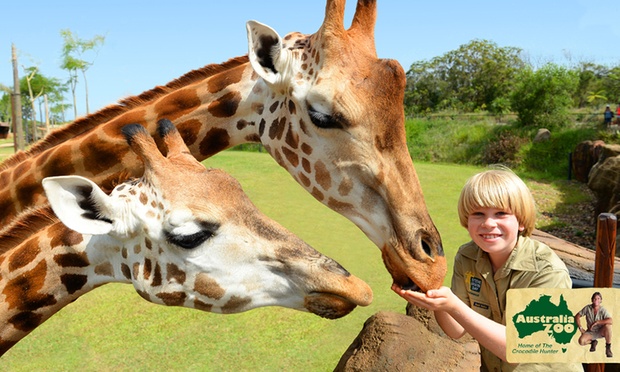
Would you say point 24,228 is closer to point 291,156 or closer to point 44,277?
point 44,277

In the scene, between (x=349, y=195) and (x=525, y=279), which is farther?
(x=349, y=195)

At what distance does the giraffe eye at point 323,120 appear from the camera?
2.62m

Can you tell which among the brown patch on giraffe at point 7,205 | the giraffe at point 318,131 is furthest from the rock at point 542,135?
the brown patch on giraffe at point 7,205

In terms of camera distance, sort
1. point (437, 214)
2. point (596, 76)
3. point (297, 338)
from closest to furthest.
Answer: point (297, 338), point (437, 214), point (596, 76)

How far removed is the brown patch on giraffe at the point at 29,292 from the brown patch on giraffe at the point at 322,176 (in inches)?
53.5

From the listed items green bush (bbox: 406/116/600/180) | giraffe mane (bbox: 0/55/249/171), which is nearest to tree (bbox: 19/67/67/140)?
green bush (bbox: 406/116/600/180)

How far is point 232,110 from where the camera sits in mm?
3094

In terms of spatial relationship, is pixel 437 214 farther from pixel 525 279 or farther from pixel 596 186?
pixel 525 279

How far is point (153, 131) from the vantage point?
3.08 m

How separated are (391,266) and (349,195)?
429 millimetres

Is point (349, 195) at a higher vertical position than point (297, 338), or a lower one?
higher

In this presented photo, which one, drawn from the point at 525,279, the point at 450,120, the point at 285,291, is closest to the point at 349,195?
the point at 285,291

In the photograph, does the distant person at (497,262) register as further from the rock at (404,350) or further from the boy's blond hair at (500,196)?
the rock at (404,350)

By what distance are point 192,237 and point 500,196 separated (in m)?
1.24
